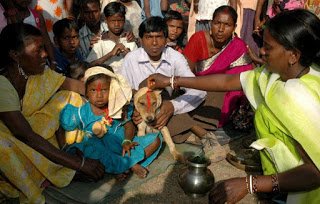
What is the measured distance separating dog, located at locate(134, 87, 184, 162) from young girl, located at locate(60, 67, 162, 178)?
0.13m

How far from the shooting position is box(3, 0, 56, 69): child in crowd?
4654 millimetres

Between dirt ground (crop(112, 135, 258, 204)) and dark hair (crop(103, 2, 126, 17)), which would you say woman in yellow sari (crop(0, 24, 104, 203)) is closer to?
dirt ground (crop(112, 135, 258, 204))

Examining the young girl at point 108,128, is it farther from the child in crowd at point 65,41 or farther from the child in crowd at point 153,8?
the child in crowd at point 153,8

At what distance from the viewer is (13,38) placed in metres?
3.21

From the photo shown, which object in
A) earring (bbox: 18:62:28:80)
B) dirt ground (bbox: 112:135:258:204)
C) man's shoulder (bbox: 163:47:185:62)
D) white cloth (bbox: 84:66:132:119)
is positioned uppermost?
earring (bbox: 18:62:28:80)

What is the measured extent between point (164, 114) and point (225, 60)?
1340 millimetres

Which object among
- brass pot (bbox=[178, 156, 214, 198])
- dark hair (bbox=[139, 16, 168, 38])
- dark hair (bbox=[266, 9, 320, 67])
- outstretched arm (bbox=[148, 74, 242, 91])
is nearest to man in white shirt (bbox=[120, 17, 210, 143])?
dark hair (bbox=[139, 16, 168, 38])

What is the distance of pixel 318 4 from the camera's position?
671cm

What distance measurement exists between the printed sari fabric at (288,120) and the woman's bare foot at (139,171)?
3.96ft

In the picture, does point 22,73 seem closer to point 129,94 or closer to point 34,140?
point 34,140

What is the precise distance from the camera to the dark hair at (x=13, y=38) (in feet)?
10.5

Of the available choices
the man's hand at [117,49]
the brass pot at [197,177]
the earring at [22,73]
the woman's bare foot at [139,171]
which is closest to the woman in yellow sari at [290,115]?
the brass pot at [197,177]

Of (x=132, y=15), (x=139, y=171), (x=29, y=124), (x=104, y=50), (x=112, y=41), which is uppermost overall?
(x=132, y=15)

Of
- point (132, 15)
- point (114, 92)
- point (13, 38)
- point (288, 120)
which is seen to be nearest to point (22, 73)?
point (13, 38)
